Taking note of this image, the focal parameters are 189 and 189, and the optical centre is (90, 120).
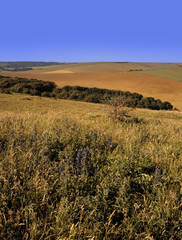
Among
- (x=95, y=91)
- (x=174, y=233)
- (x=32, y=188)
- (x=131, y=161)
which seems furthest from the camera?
(x=95, y=91)

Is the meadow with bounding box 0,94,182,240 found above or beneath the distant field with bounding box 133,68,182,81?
beneath

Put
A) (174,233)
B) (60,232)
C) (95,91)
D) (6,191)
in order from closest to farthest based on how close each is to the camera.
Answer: (60,232) < (174,233) < (6,191) < (95,91)

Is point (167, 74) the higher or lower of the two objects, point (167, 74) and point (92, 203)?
the higher

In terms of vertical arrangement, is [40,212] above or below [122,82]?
below

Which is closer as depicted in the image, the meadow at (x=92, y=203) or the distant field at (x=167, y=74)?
the meadow at (x=92, y=203)

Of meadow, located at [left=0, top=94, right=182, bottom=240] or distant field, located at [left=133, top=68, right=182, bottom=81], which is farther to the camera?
distant field, located at [left=133, top=68, right=182, bottom=81]

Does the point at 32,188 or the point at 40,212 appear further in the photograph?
the point at 32,188

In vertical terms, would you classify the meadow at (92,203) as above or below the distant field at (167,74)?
below

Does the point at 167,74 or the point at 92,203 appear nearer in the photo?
the point at 92,203

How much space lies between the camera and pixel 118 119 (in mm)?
6996

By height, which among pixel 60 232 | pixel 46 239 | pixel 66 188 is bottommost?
pixel 46 239

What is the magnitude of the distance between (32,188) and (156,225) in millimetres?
1413

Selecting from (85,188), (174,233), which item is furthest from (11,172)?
(174,233)

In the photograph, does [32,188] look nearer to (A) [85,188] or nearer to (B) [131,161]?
(A) [85,188]
